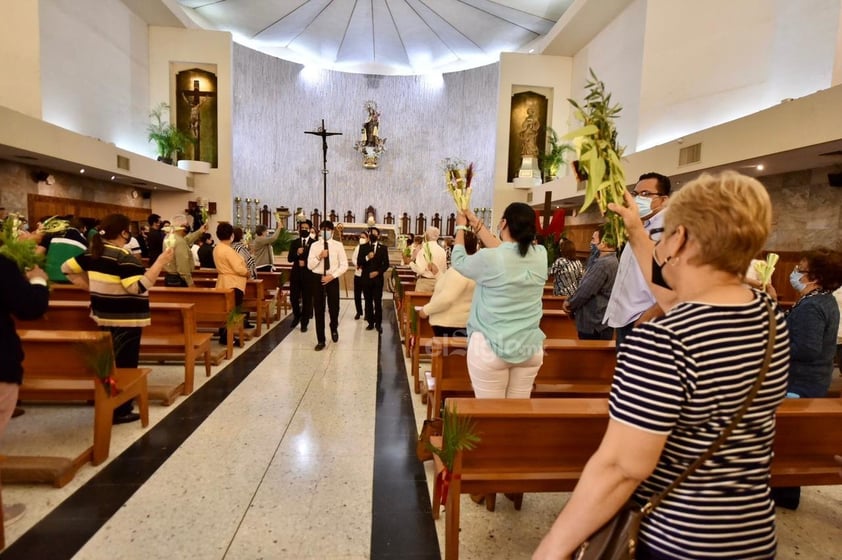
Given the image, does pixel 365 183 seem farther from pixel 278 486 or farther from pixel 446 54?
pixel 278 486

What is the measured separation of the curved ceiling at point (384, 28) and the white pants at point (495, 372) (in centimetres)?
1454

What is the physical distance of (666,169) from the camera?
7.88m

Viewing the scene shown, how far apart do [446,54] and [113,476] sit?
17419 mm

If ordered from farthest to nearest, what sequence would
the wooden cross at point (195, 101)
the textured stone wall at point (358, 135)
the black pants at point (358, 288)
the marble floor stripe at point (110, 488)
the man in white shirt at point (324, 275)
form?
the textured stone wall at point (358, 135) → the wooden cross at point (195, 101) → the black pants at point (358, 288) → the man in white shirt at point (324, 275) → the marble floor stripe at point (110, 488)

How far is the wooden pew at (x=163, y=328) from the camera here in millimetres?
3839

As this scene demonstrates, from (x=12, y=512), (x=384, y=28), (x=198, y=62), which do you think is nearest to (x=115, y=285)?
(x=12, y=512)

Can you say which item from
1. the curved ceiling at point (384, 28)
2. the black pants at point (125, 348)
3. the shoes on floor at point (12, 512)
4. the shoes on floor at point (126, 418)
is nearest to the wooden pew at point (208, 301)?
the black pants at point (125, 348)

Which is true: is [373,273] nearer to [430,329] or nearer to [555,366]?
[430,329]

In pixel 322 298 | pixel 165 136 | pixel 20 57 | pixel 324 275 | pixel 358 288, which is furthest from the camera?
pixel 165 136

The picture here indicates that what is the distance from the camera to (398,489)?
262 centimetres

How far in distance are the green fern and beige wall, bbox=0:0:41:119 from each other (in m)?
10.1

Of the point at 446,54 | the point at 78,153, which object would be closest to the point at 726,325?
the point at 78,153

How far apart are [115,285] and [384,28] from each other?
15351 millimetres

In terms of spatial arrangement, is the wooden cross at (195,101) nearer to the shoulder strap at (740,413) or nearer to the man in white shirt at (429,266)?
the man in white shirt at (429,266)
